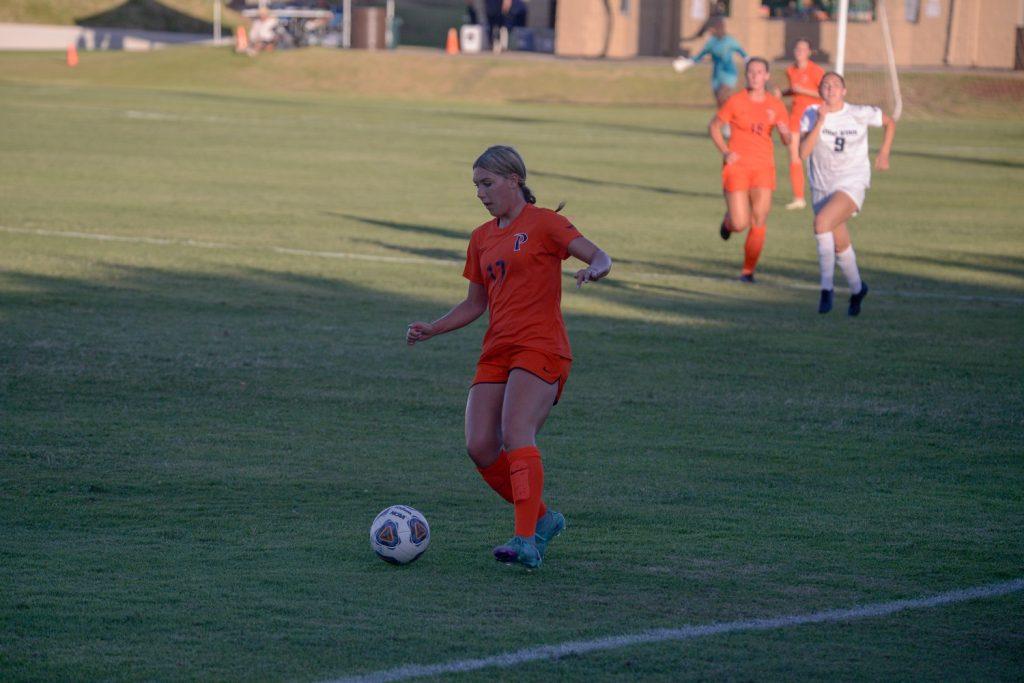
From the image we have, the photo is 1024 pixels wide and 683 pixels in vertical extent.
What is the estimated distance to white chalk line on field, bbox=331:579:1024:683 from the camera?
17.6 feet

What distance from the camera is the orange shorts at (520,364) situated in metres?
6.68

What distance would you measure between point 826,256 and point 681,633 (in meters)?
8.86

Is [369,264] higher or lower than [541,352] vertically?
lower

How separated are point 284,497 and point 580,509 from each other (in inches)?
60.5

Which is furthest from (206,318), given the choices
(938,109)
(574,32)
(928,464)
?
(574,32)

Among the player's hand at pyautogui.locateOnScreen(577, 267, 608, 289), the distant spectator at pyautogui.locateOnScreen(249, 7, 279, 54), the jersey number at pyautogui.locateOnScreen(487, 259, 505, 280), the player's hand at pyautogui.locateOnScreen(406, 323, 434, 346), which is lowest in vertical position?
the player's hand at pyautogui.locateOnScreen(406, 323, 434, 346)

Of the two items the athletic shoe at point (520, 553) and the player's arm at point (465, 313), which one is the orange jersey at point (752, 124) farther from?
the athletic shoe at point (520, 553)

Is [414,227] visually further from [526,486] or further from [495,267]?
[526,486]

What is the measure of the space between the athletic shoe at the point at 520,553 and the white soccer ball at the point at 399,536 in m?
0.34

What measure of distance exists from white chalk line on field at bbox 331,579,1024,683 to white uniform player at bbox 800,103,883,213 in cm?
815

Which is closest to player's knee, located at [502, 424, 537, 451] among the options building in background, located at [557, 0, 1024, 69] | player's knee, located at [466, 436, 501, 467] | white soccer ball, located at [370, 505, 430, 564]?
player's knee, located at [466, 436, 501, 467]

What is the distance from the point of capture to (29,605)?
6.02 m

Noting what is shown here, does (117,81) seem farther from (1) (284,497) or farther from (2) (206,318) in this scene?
(1) (284,497)

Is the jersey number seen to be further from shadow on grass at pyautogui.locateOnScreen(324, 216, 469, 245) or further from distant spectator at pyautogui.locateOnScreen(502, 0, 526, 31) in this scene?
distant spectator at pyautogui.locateOnScreen(502, 0, 526, 31)
